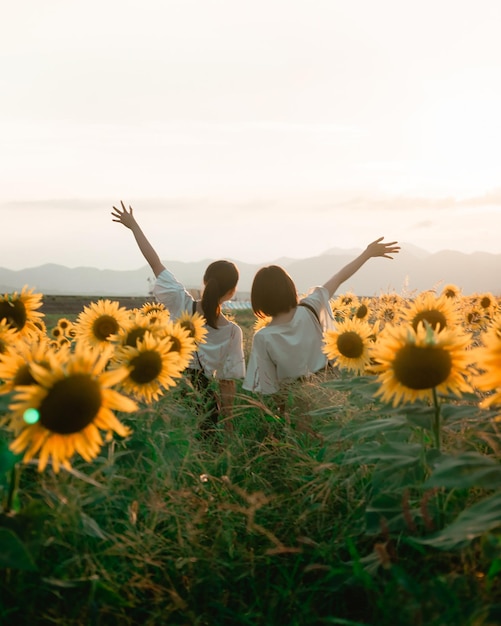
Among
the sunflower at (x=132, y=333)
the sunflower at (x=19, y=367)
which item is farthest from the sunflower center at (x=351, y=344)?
the sunflower at (x=19, y=367)

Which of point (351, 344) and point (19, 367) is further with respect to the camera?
point (351, 344)

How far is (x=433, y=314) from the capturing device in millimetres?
3713

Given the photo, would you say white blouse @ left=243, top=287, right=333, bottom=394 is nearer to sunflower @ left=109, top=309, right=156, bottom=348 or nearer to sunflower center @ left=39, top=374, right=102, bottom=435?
sunflower @ left=109, top=309, right=156, bottom=348

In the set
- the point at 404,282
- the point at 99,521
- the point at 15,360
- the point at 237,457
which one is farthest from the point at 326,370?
the point at 15,360

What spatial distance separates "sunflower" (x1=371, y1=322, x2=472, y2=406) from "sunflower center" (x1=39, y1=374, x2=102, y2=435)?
3.48 feet

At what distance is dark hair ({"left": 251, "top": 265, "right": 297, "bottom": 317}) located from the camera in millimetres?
5238

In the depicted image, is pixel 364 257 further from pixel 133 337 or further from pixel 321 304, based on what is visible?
pixel 133 337

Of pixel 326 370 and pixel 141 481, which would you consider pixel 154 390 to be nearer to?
pixel 141 481

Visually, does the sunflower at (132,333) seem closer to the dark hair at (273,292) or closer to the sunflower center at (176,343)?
the sunflower center at (176,343)

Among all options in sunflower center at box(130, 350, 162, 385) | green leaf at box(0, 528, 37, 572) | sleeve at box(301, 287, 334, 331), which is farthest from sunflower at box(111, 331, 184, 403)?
sleeve at box(301, 287, 334, 331)

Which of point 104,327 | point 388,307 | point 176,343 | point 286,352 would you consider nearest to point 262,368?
point 286,352

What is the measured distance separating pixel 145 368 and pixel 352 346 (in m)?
1.62

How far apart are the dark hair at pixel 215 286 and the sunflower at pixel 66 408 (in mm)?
3405

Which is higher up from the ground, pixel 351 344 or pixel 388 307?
pixel 388 307
